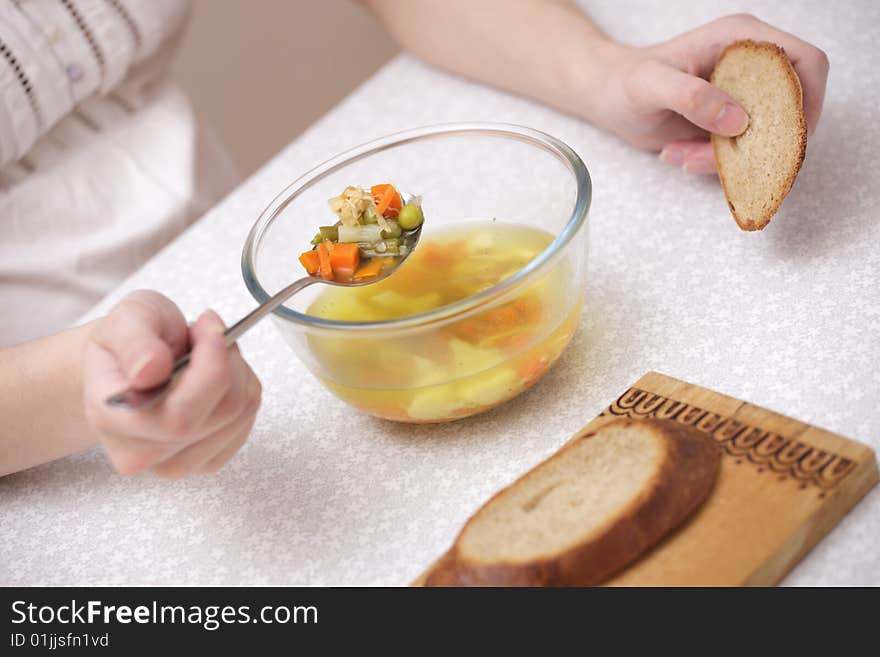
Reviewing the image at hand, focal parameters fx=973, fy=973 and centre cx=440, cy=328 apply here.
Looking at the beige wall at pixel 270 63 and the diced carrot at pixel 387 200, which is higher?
the diced carrot at pixel 387 200

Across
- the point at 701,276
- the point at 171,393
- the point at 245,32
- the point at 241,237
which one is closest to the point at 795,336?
the point at 701,276

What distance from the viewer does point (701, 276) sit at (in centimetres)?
101

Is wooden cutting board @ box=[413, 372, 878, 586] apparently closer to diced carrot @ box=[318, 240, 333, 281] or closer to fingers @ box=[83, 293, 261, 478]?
fingers @ box=[83, 293, 261, 478]

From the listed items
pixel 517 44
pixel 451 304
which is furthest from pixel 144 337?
pixel 517 44

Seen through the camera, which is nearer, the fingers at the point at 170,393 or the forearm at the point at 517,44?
the fingers at the point at 170,393

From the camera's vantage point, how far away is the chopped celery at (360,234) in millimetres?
953

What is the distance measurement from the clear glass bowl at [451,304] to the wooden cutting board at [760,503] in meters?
0.17

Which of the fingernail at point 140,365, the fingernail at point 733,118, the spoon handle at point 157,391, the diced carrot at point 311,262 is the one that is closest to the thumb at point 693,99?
the fingernail at point 733,118

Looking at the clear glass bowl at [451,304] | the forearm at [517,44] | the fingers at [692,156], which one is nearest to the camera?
the clear glass bowl at [451,304]

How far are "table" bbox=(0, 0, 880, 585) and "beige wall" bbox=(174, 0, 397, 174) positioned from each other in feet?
5.83

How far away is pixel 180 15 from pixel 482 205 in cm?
59

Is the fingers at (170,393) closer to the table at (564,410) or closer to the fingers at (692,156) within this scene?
the table at (564,410)

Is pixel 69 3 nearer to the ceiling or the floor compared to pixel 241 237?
nearer to the ceiling
